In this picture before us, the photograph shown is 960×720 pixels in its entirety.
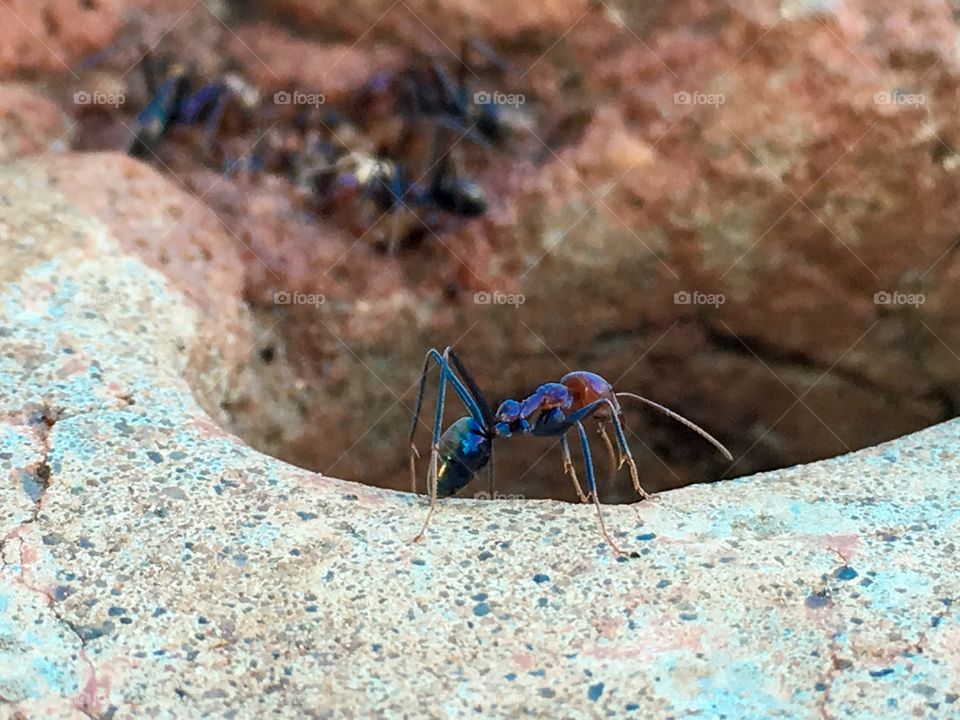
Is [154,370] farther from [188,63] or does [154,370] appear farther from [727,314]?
[727,314]

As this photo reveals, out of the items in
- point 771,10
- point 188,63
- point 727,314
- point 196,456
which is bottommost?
point 196,456

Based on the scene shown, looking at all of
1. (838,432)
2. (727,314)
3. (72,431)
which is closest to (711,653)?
(72,431)
